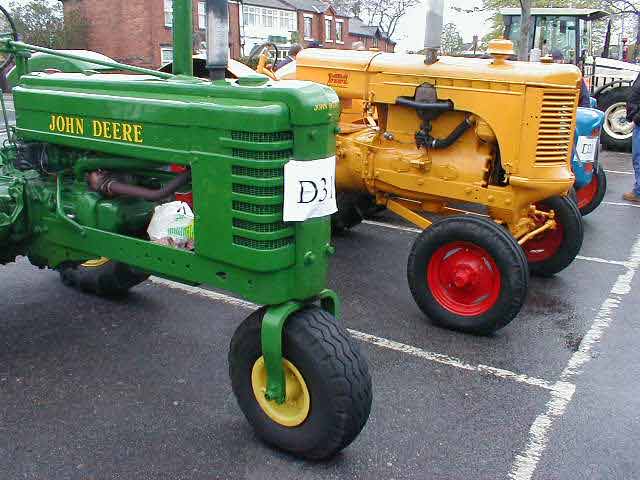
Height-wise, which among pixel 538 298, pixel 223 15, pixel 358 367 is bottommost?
pixel 538 298

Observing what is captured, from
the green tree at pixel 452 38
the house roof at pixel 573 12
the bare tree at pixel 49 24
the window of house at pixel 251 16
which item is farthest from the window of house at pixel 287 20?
the house roof at pixel 573 12

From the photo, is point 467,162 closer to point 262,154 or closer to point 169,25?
point 262,154

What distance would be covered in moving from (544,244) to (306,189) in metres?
3.18

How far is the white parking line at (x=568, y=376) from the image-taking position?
2.77 metres

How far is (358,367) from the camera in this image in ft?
8.35

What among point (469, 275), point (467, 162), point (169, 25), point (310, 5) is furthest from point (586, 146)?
point (310, 5)

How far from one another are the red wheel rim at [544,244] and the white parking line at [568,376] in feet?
1.72

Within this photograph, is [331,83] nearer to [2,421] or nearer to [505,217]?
[505,217]

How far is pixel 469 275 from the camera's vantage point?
4039 millimetres

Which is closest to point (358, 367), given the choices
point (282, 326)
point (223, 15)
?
point (282, 326)

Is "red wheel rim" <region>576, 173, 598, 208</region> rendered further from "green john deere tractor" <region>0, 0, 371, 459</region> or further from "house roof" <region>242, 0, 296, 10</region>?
"house roof" <region>242, 0, 296, 10</region>

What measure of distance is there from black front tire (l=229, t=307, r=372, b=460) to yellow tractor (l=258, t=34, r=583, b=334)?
64.4 inches

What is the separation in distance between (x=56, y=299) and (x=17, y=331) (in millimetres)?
488

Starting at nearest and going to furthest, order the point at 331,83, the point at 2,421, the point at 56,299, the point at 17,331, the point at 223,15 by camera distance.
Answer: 1. the point at 223,15
2. the point at 2,421
3. the point at 17,331
4. the point at 56,299
5. the point at 331,83
